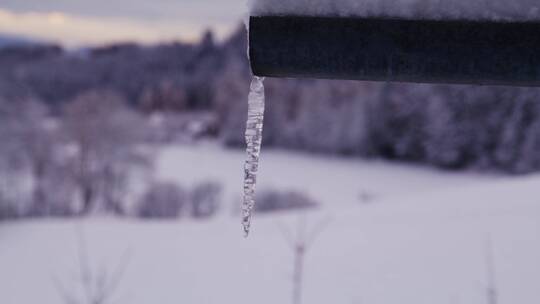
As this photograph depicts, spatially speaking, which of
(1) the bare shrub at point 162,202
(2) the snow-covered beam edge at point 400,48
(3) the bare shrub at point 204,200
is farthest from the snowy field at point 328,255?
(3) the bare shrub at point 204,200

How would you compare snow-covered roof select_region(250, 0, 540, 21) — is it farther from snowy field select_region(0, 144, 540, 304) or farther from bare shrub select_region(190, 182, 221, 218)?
bare shrub select_region(190, 182, 221, 218)

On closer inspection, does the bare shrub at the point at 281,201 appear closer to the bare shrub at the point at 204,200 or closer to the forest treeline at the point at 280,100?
the bare shrub at the point at 204,200

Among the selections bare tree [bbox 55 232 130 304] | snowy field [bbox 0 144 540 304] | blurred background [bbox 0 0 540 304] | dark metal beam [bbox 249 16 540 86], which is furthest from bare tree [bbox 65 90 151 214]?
dark metal beam [bbox 249 16 540 86]

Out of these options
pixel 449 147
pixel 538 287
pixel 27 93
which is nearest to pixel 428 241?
pixel 538 287

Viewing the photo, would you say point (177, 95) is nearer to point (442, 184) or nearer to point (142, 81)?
point (142, 81)

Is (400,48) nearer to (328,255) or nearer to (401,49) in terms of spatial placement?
(401,49)

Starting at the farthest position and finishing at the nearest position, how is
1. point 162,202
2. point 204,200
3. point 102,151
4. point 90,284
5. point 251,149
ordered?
1. point 102,151
2. point 204,200
3. point 162,202
4. point 90,284
5. point 251,149

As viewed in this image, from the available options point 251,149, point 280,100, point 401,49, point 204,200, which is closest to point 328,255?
point 251,149

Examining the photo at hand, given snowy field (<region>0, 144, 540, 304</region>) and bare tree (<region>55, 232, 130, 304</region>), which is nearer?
snowy field (<region>0, 144, 540, 304</region>)
